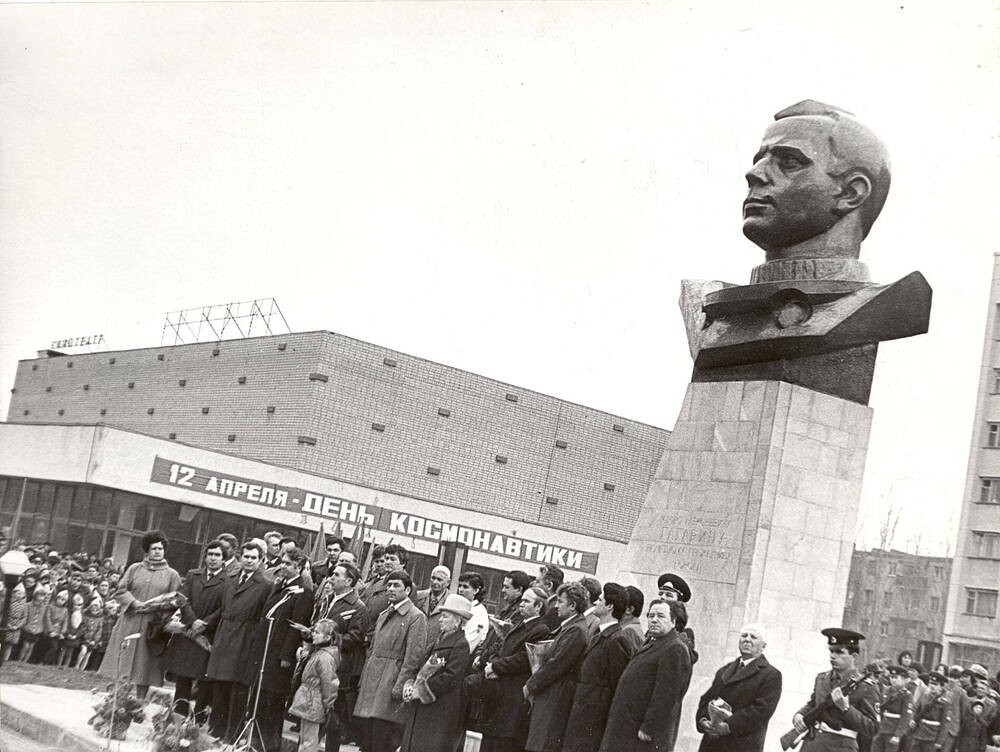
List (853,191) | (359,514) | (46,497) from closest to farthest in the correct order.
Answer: (853,191) < (46,497) < (359,514)

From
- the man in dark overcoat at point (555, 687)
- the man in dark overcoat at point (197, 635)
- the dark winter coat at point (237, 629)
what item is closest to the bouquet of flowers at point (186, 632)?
the man in dark overcoat at point (197, 635)

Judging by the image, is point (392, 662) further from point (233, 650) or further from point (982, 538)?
point (982, 538)

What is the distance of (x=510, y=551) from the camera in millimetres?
32375

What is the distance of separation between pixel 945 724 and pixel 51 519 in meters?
21.1

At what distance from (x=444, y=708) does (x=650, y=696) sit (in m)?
1.97

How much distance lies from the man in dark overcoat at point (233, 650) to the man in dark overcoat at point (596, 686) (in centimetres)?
332

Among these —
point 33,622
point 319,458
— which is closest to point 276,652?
point 33,622

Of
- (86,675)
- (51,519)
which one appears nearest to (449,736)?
(86,675)

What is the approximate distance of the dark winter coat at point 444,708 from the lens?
9.23m

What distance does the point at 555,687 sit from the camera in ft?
28.3

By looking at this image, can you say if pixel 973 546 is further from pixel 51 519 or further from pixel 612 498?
pixel 51 519

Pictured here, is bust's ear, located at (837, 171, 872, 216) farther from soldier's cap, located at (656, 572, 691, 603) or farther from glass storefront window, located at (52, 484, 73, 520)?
glass storefront window, located at (52, 484, 73, 520)

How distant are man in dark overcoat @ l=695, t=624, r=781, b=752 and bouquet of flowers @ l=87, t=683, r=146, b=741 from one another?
436 centimetres

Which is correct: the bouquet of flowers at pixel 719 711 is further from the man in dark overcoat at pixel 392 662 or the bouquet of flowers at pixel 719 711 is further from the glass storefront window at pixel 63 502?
the glass storefront window at pixel 63 502
